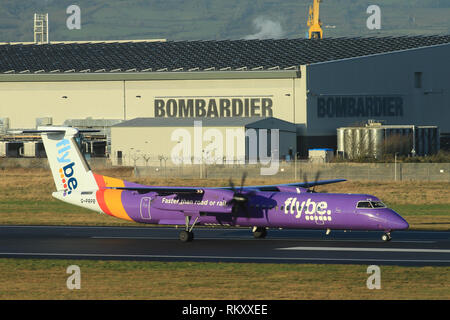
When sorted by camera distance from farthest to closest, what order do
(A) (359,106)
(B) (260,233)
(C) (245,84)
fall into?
(A) (359,106) → (C) (245,84) → (B) (260,233)

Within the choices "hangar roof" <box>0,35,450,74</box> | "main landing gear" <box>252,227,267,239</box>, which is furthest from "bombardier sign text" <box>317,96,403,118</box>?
"main landing gear" <box>252,227,267,239</box>

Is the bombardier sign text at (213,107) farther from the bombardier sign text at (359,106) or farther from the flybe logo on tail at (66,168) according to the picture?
the flybe logo on tail at (66,168)

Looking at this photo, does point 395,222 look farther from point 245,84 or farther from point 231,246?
point 245,84

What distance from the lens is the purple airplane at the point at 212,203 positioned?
40.6 meters

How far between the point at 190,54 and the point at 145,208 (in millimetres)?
72995

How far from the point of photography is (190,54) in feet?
376

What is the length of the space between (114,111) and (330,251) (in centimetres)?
7313

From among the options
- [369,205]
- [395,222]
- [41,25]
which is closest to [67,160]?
[369,205]

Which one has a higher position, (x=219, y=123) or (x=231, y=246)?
(x=219, y=123)

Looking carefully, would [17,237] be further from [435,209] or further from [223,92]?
[223,92]

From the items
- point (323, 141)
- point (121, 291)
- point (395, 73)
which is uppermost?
point (395, 73)

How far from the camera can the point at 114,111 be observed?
109125 mm
